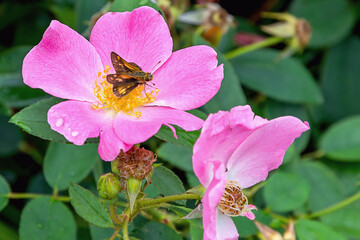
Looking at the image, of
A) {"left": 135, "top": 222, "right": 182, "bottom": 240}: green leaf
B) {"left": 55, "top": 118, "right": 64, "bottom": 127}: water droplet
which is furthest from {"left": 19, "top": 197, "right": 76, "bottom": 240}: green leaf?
{"left": 55, "top": 118, "right": 64, "bottom": 127}: water droplet

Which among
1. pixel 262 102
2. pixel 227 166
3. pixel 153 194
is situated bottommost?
pixel 262 102

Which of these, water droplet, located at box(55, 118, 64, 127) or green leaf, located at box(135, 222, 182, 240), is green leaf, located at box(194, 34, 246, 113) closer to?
green leaf, located at box(135, 222, 182, 240)

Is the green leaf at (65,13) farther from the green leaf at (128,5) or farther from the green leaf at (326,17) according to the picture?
the green leaf at (326,17)

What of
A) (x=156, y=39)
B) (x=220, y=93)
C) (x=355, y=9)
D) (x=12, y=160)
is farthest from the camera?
(x=355, y=9)

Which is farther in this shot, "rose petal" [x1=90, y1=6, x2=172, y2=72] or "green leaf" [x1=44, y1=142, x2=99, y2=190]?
"green leaf" [x1=44, y1=142, x2=99, y2=190]

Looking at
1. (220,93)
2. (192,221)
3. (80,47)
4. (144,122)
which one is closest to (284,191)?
(220,93)

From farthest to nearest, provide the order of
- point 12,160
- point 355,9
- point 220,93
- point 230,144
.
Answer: point 355,9 < point 12,160 < point 220,93 < point 230,144

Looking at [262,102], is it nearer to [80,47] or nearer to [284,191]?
[284,191]
